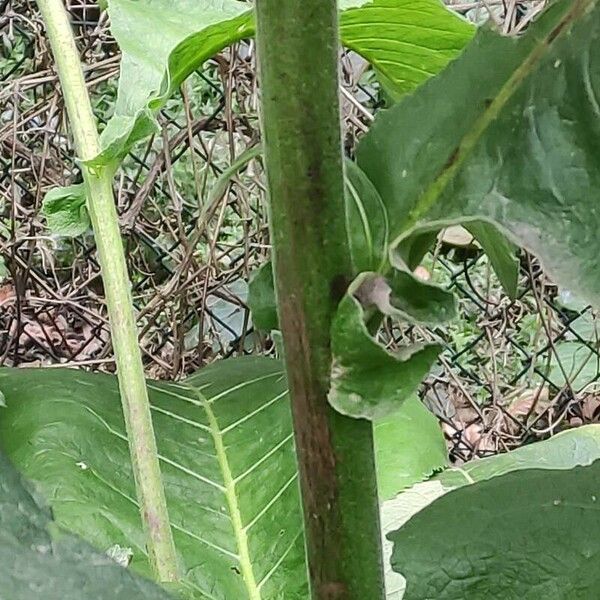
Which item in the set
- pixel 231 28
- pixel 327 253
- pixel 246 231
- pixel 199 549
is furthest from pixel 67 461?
pixel 246 231

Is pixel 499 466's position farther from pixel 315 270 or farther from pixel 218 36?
pixel 315 270

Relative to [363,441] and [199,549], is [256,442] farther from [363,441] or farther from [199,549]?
[363,441]

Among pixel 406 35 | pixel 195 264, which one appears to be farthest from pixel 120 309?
pixel 195 264

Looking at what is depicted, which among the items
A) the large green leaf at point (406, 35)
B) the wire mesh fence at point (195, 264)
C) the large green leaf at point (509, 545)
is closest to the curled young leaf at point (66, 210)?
the large green leaf at point (406, 35)

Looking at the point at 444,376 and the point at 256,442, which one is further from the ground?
the point at 256,442

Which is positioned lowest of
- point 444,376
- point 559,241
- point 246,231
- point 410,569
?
point 444,376

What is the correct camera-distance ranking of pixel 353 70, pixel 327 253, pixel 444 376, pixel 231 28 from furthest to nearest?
pixel 444 376, pixel 353 70, pixel 231 28, pixel 327 253

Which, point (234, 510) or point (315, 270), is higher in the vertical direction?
point (315, 270)
